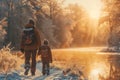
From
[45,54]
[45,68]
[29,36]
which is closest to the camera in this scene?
[29,36]

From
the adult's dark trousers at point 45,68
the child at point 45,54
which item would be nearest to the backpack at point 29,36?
the child at point 45,54

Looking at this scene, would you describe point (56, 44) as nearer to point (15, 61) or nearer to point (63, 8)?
point (63, 8)

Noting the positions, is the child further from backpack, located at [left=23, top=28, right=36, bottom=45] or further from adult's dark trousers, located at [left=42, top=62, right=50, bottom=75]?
backpack, located at [left=23, top=28, right=36, bottom=45]

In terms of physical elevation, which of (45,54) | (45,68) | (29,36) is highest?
(29,36)

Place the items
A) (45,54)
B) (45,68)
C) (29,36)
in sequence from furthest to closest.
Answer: (45,68)
(45,54)
(29,36)

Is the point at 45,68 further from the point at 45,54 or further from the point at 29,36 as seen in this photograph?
the point at 29,36

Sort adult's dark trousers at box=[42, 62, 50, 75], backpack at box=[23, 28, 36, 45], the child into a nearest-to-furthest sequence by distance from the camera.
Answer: backpack at box=[23, 28, 36, 45]
the child
adult's dark trousers at box=[42, 62, 50, 75]

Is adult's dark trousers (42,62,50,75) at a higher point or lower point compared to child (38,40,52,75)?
lower

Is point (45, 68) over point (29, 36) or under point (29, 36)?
under

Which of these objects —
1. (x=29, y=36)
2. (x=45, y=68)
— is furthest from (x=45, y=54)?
(x=29, y=36)

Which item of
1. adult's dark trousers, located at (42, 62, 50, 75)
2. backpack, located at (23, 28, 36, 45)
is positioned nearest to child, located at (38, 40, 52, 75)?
adult's dark trousers, located at (42, 62, 50, 75)

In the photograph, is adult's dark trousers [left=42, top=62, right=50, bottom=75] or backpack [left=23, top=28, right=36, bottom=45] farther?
adult's dark trousers [left=42, top=62, right=50, bottom=75]

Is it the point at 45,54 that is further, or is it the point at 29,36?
the point at 45,54

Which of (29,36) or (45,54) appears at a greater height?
(29,36)
